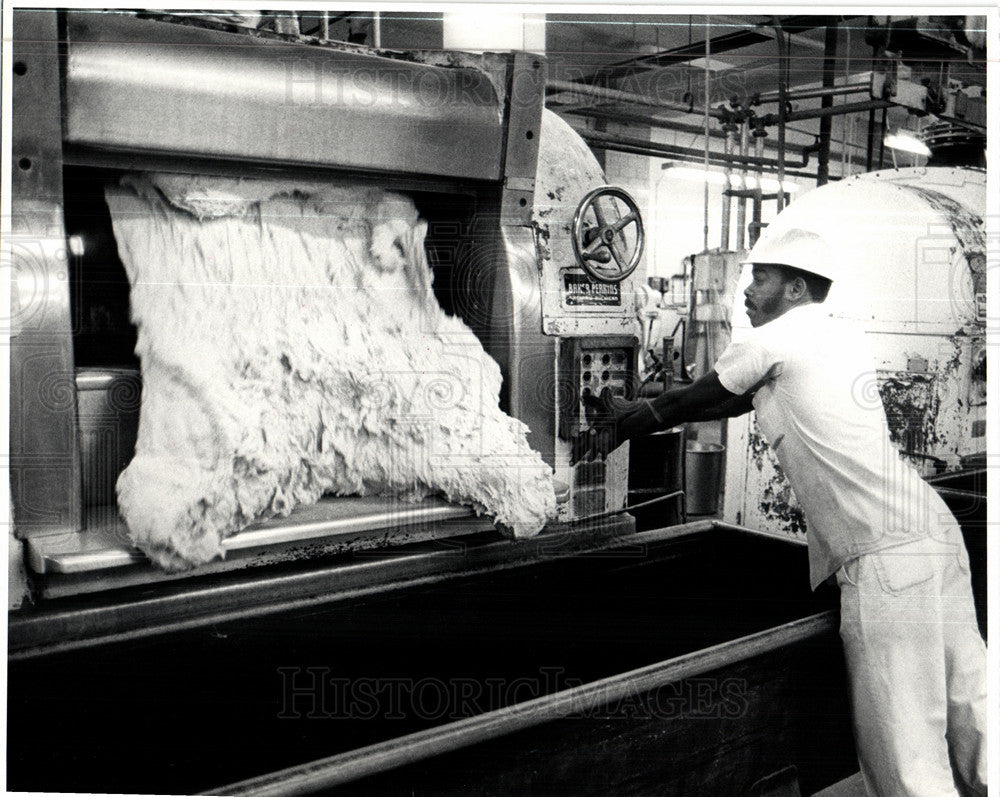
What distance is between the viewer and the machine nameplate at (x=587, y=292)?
1.79 metres

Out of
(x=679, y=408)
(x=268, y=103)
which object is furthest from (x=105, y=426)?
(x=679, y=408)

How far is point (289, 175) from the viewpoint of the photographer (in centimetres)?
158

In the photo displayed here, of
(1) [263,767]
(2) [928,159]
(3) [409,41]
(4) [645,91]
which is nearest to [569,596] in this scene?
(1) [263,767]

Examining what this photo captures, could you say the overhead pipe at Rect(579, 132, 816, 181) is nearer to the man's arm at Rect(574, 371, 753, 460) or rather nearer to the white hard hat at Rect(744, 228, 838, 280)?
the white hard hat at Rect(744, 228, 838, 280)

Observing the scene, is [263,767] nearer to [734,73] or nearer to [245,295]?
[245,295]

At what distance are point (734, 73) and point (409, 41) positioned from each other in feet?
2.75

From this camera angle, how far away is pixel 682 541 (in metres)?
2.08

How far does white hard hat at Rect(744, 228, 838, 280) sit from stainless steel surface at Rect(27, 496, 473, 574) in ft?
2.78

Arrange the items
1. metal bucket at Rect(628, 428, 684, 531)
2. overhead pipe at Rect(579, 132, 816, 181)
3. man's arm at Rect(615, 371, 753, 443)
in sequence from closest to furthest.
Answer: man's arm at Rect(615, 371, 753, 443), overhead pipe at Rect(579, 132, 816, 181), metal bucket at Rect(628, 428, 684, 531)

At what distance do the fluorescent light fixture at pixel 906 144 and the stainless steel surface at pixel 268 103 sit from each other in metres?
1.83

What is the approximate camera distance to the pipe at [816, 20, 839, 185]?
1.84 m

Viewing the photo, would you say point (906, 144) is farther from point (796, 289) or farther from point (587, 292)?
point (587, 292)

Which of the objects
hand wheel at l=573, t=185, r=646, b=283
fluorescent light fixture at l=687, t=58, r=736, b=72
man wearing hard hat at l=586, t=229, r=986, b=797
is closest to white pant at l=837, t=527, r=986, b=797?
man wearing hard hat at l=586, t=229, r=986, b=797

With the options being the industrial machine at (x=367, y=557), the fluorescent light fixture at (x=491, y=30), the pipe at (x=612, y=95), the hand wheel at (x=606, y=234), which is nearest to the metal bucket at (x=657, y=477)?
the industrial machine at (x=367, y=557)
